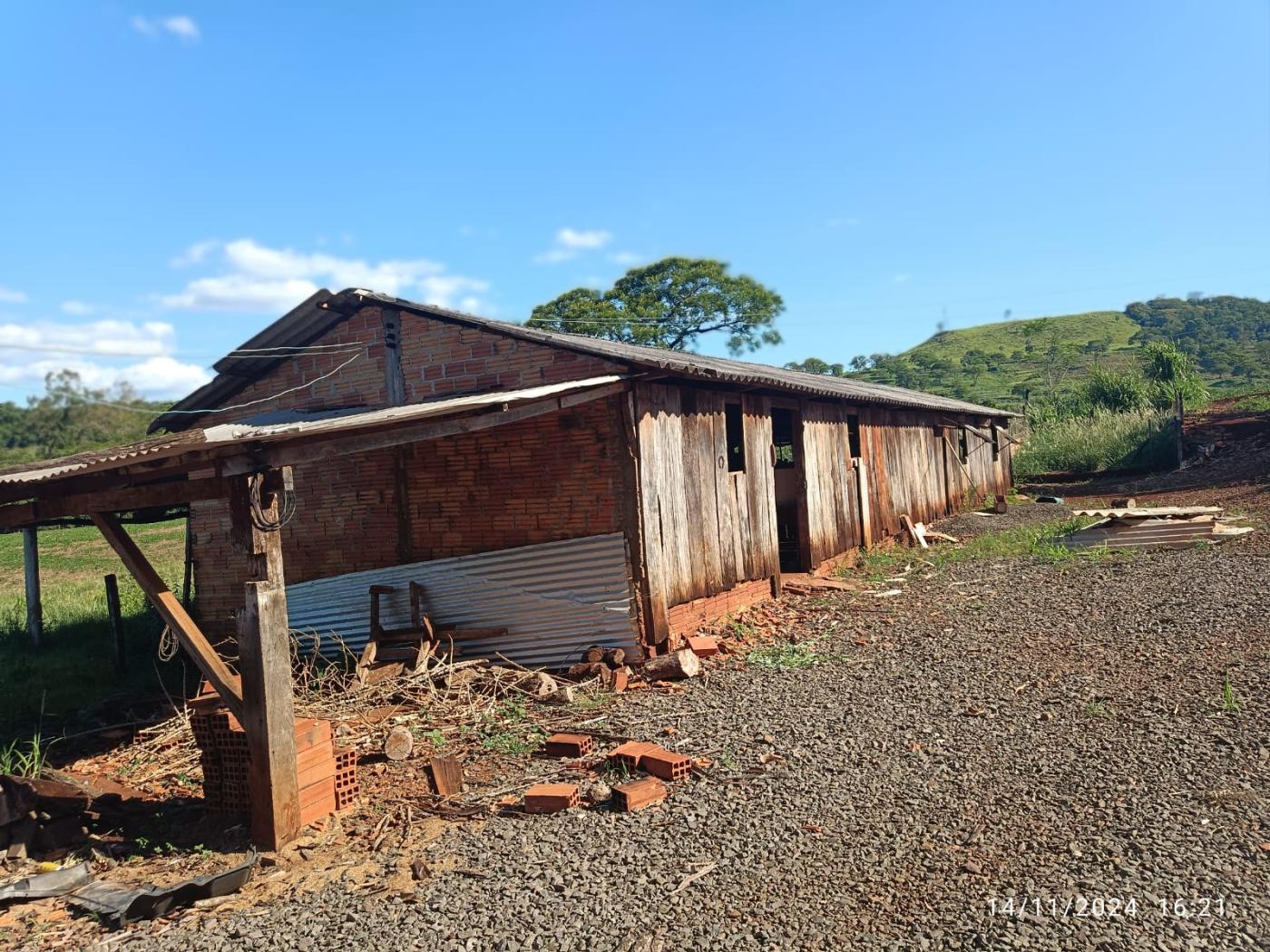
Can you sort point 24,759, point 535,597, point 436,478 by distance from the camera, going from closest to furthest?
point 24,759 < point 535,597 < point 436,478

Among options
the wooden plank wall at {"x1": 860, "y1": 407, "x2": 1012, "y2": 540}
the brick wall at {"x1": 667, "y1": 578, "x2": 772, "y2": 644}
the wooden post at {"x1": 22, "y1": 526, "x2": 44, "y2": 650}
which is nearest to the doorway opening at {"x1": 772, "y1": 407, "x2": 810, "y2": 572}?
the brick wall at {"x1": 667, "y1": 578, "x2": 772, "y2": 644}

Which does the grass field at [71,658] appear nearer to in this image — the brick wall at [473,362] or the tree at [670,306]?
the brick wall at [473,362]

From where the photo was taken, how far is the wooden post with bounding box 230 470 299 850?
5129mm

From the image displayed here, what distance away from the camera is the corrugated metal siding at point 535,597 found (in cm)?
881

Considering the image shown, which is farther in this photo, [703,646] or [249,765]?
[703,646]

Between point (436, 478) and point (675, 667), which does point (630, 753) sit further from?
point (436, 478)

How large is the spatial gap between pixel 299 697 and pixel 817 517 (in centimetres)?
831

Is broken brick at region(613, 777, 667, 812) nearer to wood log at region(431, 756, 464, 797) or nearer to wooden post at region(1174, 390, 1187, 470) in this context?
wood log at region(431, 756, 464, 797)

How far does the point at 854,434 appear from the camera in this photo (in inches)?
616

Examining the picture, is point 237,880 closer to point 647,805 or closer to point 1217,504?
point 647,805

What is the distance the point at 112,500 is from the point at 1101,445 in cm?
2965

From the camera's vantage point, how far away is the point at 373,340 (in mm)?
10656

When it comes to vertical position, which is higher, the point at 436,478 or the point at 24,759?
the point at 436,478

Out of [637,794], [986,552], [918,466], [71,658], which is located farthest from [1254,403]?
[71,658]
